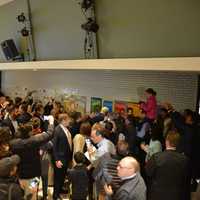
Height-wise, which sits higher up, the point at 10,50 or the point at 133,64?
the point at 10,50

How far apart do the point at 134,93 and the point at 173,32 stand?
2433mm

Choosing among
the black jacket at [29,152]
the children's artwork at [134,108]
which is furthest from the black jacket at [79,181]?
the children's artwork at [134,108]

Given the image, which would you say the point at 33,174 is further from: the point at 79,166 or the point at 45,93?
the point at 45,93

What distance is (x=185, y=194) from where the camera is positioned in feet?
14.8

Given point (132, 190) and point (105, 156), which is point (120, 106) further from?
point (132, 190)

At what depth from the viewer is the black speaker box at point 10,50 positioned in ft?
36.5

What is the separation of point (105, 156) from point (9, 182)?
5.07 feet

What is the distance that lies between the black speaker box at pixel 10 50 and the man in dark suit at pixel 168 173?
775cm

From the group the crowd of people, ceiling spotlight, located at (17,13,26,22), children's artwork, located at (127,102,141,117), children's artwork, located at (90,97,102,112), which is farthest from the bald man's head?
ceiling spotlight, located at (17,13,26,22)

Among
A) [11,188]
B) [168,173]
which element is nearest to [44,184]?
[168,173]

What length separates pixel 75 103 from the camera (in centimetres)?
1030

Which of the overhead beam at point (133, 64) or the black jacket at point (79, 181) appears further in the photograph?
the overhead beam at point (133, 64)

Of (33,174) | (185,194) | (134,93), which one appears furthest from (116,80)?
(185,194)

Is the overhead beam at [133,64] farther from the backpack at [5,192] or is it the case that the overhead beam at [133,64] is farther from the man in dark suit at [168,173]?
the backpack at [5,192]
